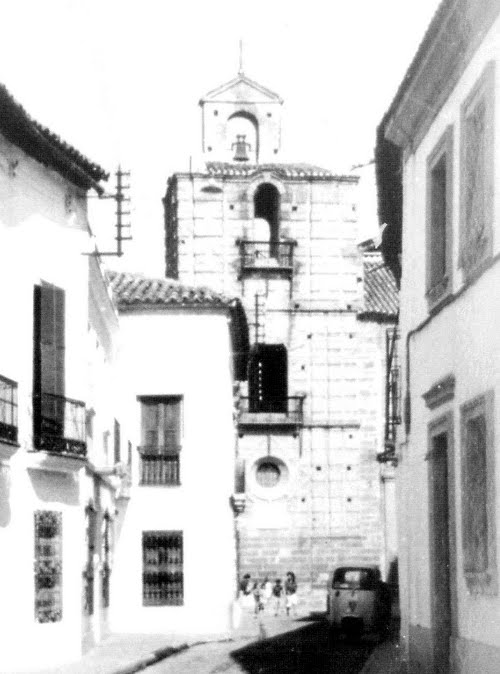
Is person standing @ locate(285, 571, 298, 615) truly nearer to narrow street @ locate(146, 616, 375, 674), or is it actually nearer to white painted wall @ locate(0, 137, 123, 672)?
narrow street @ locate(146, 616, 375, 674)

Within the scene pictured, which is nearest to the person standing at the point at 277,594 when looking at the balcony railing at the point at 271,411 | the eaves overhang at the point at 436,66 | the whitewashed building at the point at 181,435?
the balcony railing at the point at 271,411

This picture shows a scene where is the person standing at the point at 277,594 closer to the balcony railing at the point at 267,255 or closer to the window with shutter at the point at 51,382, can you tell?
the balcony railing at the point at 267,255

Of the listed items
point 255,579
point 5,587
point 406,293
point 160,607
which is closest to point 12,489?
point 5,587

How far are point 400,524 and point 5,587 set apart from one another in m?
4.83

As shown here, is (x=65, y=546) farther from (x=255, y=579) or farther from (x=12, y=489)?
(x=255, y=579)

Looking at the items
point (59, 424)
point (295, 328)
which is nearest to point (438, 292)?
point (59, 424)

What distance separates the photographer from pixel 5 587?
19297 millimetres

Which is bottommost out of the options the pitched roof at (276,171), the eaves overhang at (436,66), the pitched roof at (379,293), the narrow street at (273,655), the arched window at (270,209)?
the narrow street at (273,655)

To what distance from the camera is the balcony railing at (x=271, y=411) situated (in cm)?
4394

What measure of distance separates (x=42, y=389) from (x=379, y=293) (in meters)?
27.3

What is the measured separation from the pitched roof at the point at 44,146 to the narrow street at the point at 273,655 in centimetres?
677

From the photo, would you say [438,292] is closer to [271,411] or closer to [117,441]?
[117,441]

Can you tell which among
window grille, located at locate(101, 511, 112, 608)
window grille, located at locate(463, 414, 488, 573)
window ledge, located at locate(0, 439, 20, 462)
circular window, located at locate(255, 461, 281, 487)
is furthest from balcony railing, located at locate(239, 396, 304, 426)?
window grille, located at locate(463, 414, 488, 573)

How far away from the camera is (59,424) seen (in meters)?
20.9
